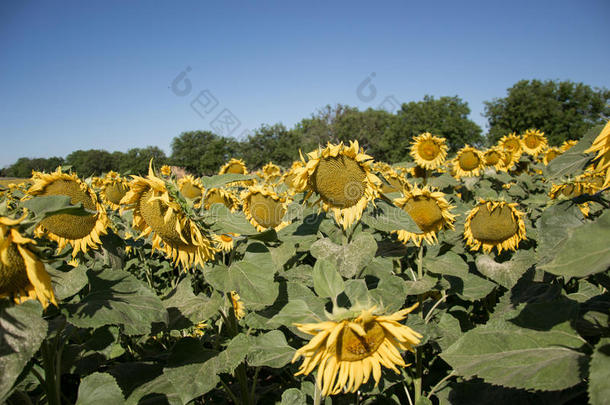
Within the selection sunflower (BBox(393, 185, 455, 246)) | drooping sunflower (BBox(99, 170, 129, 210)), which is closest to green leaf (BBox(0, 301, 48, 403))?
sunflower (BBox(393, 185, 455, 246))

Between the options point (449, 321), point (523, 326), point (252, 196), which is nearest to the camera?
point (523, 326)

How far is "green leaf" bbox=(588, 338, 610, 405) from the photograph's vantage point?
83cm

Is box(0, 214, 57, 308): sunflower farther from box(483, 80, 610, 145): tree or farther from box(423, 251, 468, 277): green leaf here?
box(483, 80, 610, 145): tree

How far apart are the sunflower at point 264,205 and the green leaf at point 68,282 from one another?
263cm

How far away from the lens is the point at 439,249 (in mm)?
2973

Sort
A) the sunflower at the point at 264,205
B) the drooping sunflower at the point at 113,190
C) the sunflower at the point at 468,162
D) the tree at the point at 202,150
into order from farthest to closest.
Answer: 1. the tree at the point at 202,150
2. the sunflower at the point at 468,162
3. the drooping sunflower at the point at 113,190
4. the sunflower at the point at 264,205

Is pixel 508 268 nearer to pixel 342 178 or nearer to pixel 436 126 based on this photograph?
pixel 342 178

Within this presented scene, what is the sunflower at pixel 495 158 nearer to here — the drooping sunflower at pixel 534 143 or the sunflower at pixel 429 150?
the sunflower at pixel 429 150

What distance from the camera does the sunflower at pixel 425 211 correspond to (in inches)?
107

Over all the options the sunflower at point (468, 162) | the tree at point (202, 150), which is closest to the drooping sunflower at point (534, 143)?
the sunflower at point (468, 162)

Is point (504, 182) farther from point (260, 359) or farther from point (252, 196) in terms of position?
point (260, 359)

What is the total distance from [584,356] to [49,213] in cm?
172

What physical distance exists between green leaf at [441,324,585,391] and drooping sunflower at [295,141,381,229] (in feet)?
3.51

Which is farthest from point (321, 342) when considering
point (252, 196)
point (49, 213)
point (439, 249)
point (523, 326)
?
point (252, 196)
